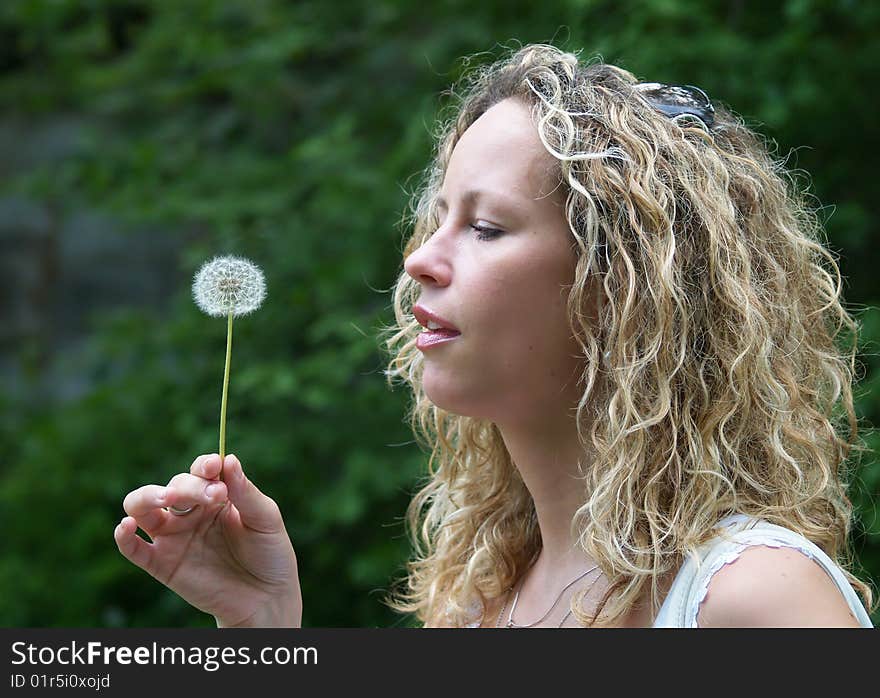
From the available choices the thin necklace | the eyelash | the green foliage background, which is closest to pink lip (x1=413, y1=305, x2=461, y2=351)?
the eyelash

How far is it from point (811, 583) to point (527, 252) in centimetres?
62

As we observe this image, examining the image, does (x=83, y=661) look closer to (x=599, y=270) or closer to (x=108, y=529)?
(x=599, y=270)

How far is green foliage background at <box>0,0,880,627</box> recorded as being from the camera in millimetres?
3367

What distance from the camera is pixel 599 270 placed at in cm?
152

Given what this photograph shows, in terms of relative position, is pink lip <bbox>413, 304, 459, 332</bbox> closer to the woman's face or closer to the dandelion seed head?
the woman's face

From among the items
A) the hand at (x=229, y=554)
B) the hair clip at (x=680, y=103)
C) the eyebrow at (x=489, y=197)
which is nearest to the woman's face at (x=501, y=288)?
the eyebrow at (x=489, y=197)

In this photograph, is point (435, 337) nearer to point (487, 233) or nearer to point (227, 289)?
point (487, 233)

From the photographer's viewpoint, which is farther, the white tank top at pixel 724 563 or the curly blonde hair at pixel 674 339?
the curly blonde hair at pixel 674 339

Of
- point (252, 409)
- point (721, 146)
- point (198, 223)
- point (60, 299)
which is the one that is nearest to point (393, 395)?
point (252, 409)

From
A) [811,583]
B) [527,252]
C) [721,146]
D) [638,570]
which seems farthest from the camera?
[721,146]

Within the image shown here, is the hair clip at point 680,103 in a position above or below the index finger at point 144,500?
above

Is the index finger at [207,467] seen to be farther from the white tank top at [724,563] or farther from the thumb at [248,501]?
the white tank top at [724,563]

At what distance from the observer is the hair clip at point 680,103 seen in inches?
63.4

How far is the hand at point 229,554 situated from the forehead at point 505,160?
59 centimetres
